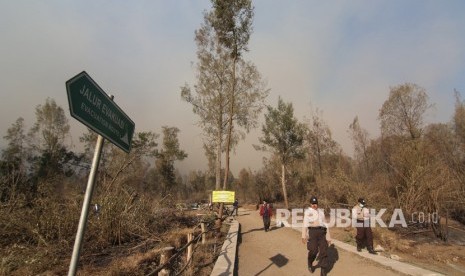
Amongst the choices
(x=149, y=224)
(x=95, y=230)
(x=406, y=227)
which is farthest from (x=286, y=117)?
(x=95, y=230)

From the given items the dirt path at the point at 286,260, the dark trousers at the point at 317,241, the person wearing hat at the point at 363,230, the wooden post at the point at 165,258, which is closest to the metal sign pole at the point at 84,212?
the wooden post at the point at 165,258

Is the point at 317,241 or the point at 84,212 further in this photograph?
the point at 317,241

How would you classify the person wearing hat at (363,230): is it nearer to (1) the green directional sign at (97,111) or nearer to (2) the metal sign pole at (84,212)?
(1) the green directional sign at (97,111)

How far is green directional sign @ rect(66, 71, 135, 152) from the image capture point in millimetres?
2652

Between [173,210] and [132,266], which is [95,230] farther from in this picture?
[173,210]

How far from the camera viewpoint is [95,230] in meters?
11.3

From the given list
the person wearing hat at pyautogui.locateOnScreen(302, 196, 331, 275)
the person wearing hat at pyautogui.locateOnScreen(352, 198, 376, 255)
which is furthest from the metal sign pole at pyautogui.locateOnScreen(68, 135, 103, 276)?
the person wearing hat at pyautogui.locateOnScreen(352, 198, 376, 255)

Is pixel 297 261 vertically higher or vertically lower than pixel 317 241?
lower

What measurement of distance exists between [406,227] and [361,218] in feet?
20.2

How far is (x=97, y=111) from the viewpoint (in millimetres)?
2969

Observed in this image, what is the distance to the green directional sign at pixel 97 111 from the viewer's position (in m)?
2.65

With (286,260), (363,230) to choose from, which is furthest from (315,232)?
(363,230)

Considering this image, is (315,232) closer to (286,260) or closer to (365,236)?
(286,260)

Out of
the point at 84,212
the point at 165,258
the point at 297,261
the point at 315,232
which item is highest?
the point at 84,212
